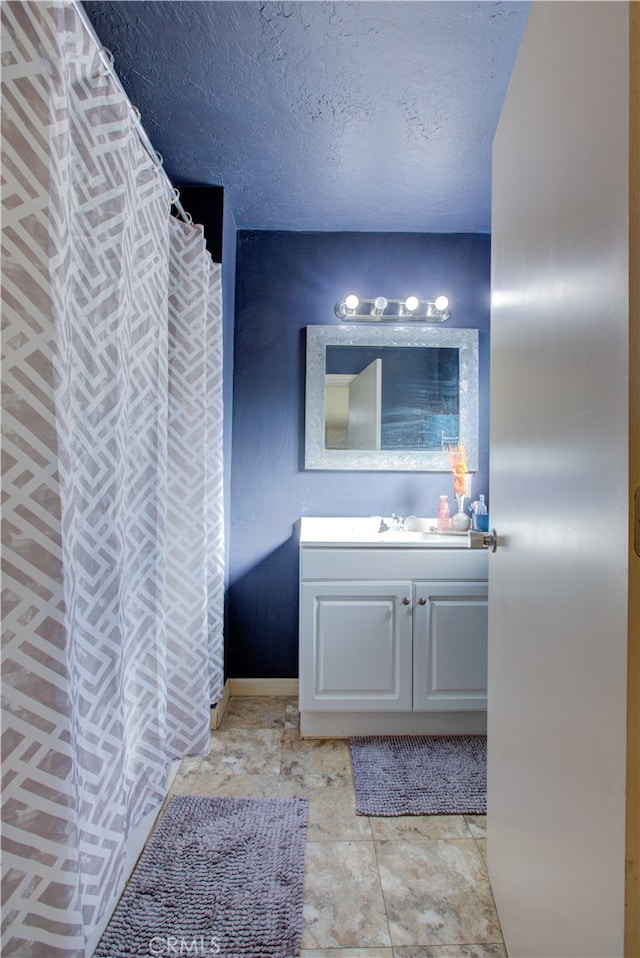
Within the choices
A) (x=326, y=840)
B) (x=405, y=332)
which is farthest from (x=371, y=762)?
(x=405, y=332)

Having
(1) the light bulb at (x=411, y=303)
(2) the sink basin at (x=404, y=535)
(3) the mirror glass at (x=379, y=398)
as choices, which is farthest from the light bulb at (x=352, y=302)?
(2) the sink basin at (x=404, y=535)

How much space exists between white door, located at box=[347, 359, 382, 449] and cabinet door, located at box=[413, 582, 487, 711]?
2.70ft

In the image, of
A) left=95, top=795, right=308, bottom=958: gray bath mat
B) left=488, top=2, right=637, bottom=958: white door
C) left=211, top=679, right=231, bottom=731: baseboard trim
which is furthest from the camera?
left=211, top=679, right=231, bottom=731: baseboard trim

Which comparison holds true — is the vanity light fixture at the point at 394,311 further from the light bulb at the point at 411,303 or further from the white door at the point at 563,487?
the white door at the point at 563,487

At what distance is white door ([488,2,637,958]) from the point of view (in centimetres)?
59

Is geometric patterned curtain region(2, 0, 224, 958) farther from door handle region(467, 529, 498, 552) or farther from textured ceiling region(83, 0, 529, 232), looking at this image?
door handle region(467, 529, 498, 552)

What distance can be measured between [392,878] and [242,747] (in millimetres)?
806

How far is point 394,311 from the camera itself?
241 centimetres

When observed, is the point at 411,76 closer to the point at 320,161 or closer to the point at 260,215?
the point at 320,161

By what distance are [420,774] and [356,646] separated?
19.9 inches

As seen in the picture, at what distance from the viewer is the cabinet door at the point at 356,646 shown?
192 centimetres

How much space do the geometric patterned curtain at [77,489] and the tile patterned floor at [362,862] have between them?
0.34 meters

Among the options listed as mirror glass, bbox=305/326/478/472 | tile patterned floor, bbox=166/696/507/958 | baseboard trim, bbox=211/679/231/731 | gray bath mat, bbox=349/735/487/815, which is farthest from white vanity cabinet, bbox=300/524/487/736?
mirror glass, bbox=305/326/478/472

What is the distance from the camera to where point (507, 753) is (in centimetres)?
103
